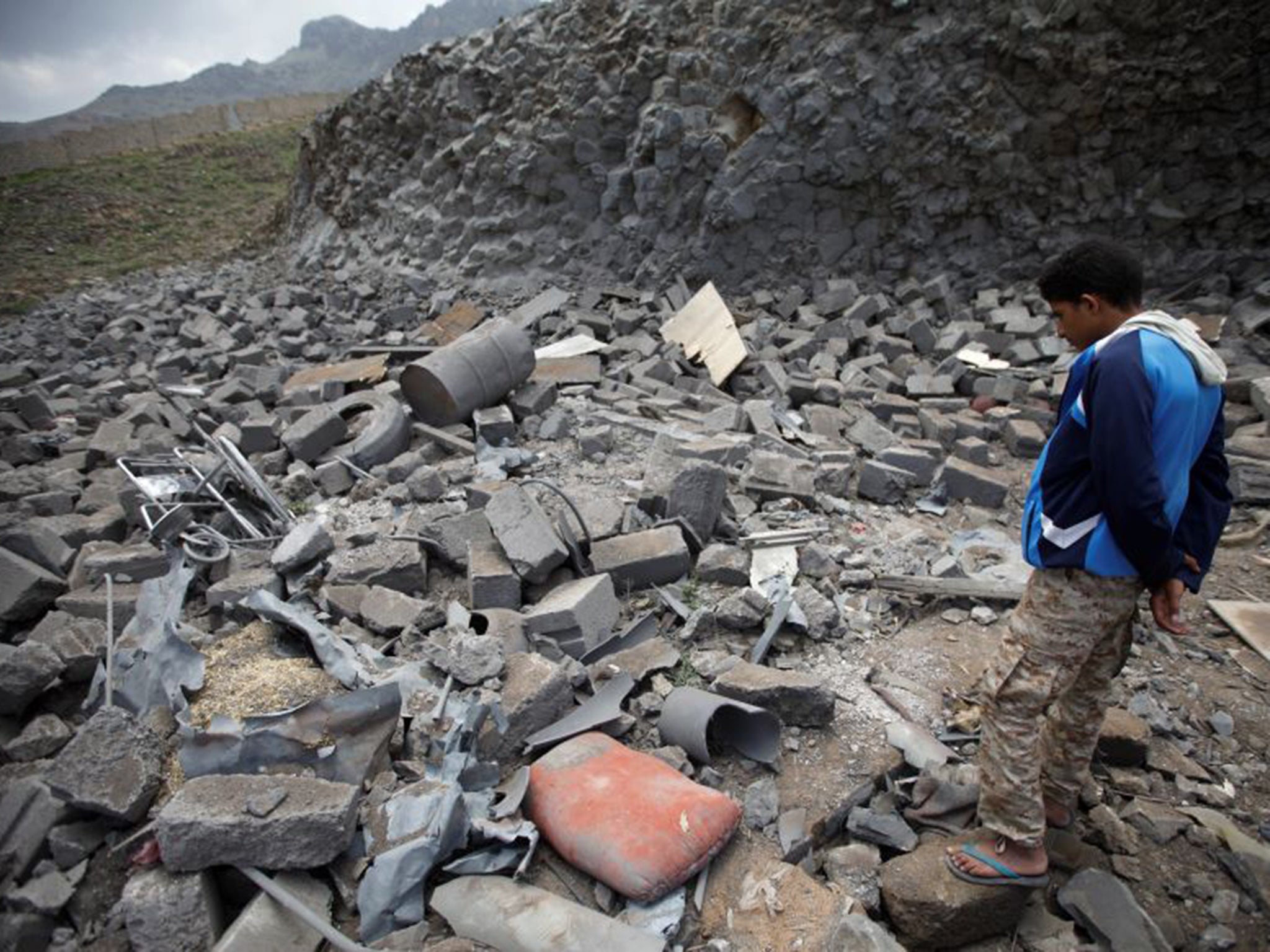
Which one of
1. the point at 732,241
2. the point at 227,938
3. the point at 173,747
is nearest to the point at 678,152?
the point at 732,241

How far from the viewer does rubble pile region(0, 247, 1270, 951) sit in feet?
7.95

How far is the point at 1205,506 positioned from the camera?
7.44 feet

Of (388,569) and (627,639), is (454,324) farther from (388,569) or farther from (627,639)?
(627,639)

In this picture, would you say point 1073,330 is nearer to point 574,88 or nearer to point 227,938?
point 227,938

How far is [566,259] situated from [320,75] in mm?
78523

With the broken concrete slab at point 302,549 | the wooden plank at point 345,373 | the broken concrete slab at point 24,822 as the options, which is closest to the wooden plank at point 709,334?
the wooden plank at point 345,373

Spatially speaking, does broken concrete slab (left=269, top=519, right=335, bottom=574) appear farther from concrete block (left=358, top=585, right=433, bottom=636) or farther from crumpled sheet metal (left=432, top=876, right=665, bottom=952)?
crumpled sheet metal (left=432, top=876, right=665, bottom=952)

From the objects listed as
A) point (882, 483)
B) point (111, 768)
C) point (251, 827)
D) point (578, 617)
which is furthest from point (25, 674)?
point (882, 483)

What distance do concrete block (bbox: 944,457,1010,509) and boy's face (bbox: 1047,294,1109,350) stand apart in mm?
3309

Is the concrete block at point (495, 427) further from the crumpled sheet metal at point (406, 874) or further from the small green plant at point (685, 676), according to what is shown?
the crumpled sheet metal at point (406, 874)

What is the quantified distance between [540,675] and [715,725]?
2.58 feet

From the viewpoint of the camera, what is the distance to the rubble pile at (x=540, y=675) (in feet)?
7.95

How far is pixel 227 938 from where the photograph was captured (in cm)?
226

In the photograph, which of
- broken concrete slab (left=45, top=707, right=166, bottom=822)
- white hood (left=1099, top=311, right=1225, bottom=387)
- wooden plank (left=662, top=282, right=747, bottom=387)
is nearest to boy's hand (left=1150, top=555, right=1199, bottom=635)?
white hood (left=1099, top=311, right=1225, bottom=387)
